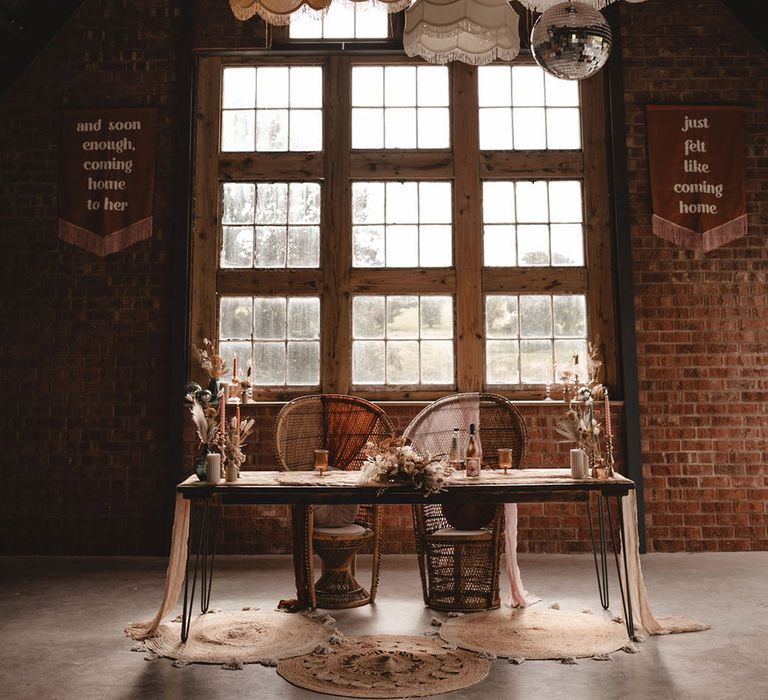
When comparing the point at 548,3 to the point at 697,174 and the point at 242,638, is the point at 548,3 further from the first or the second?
the point at 242,638

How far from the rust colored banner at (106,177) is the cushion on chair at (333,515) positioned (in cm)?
294

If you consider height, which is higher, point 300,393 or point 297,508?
point 300,393

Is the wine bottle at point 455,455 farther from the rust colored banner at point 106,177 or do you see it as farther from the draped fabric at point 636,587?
the rust colored banner at point 106,177

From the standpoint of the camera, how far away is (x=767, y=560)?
5430 millimetres

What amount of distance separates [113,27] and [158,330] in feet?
8.36

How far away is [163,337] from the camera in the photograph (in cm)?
595

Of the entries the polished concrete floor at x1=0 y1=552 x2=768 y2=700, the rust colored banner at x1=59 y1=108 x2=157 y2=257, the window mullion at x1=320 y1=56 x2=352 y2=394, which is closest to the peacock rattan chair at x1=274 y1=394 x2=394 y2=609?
the polished concrete floor at x1=0 y1=552 x2=768 y2=700

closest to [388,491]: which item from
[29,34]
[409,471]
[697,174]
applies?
[409,471]

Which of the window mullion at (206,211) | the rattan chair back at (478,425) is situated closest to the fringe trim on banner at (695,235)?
the rattan chair back at (478,425)

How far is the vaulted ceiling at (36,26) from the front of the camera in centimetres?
587

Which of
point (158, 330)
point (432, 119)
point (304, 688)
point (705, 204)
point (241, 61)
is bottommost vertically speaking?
point (304, 688)

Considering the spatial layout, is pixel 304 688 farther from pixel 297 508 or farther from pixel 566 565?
pixel 566 565

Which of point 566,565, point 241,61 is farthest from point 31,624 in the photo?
point 241,61

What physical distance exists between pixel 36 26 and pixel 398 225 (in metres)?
3.35
